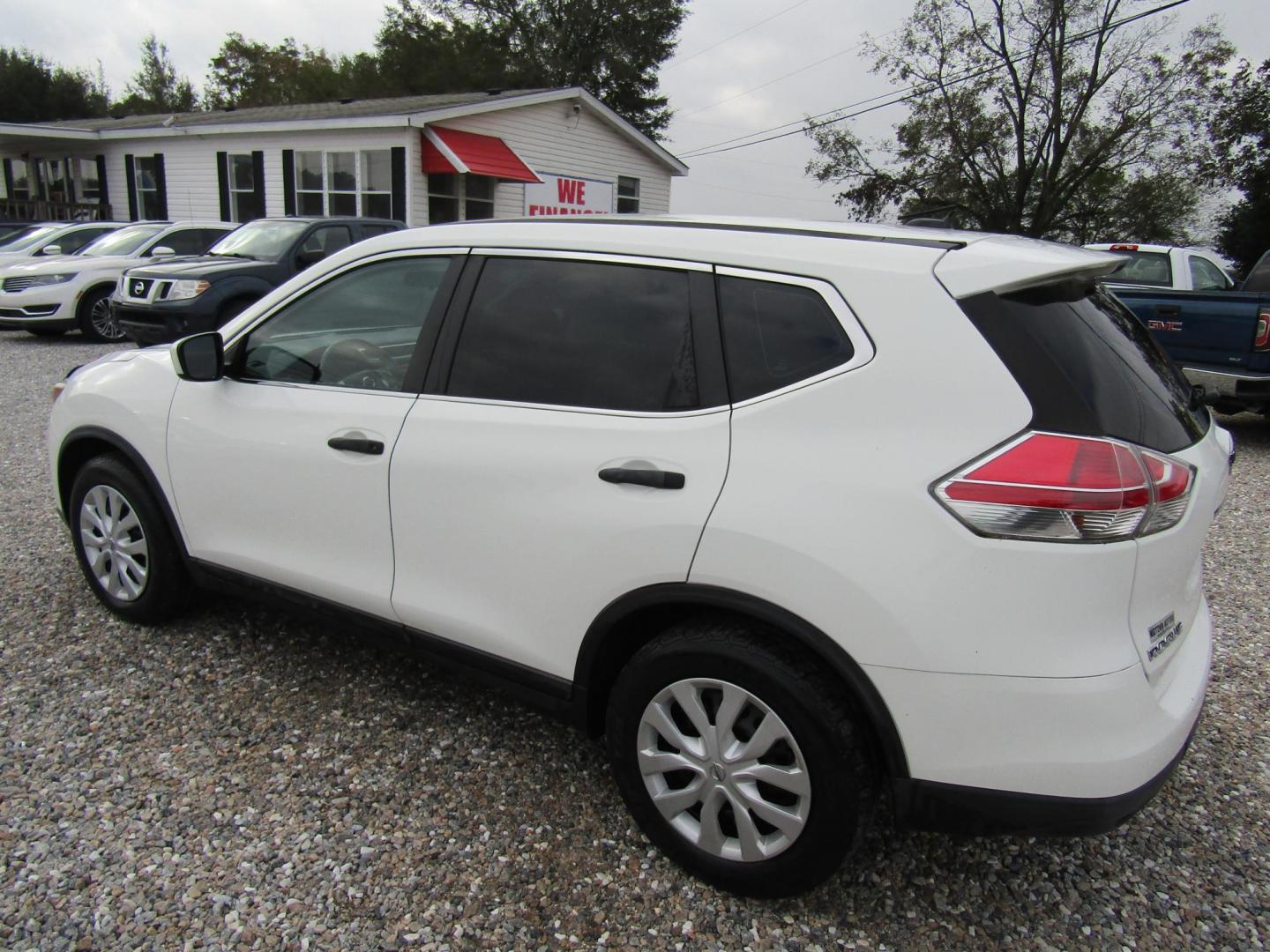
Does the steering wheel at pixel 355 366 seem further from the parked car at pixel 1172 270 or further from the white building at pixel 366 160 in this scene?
the white building at pixel 366 160

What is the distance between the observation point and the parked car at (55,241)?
14000 mm

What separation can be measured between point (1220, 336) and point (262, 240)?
10716 mm

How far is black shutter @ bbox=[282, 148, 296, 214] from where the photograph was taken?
20.6 m

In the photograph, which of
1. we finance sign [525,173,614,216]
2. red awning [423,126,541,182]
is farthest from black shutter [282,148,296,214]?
we finance sign [525,173,614,216]

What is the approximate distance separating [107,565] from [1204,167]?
32821mm

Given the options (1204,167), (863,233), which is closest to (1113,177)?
(1204,167)

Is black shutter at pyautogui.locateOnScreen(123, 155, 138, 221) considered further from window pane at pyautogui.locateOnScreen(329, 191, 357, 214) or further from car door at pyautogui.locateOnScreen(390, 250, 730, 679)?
car door at pyautogui.locateOnScreen(390, 250, 730, 679)

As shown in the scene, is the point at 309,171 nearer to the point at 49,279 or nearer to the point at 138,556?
the point at 49,279

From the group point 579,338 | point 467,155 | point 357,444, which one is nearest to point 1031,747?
point 579,338

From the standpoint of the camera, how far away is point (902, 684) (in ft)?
6.24

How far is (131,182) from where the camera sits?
2450 cm

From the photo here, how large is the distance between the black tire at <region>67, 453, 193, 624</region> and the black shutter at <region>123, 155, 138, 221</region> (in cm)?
2494

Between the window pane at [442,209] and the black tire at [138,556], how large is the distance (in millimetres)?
17364

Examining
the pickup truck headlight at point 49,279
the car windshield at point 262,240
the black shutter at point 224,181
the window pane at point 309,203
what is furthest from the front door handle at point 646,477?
the black shutter at point 224,181
